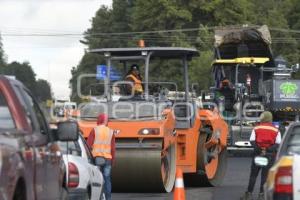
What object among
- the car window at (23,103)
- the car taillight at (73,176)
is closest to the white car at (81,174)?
the car taillight at (73,176)

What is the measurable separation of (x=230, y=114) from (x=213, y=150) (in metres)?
10.5

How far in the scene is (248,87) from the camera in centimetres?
3042

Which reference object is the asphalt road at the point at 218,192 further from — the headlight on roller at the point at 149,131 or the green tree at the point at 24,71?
the green tree at the point at 24,71

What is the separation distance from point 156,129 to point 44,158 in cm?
806

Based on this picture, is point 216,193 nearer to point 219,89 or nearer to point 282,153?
point 282,153

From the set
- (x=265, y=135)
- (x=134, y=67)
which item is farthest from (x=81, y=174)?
(x=134, y=67)

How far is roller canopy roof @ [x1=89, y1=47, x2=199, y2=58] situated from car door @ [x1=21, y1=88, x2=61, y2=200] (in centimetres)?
911

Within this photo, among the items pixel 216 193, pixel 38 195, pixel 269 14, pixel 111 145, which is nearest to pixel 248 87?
pixel 216 193

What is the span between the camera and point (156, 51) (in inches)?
706

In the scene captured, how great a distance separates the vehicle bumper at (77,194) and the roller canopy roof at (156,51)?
754 centimetres

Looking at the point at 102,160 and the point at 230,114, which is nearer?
the point at 102,160

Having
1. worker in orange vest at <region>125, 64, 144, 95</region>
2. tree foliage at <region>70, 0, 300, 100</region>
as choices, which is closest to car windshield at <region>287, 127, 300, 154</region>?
worker in orange vest at <region>125, 64, 144, 95</region>

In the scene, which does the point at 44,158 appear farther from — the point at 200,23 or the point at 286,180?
the point at 200,23

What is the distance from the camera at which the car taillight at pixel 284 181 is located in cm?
728
